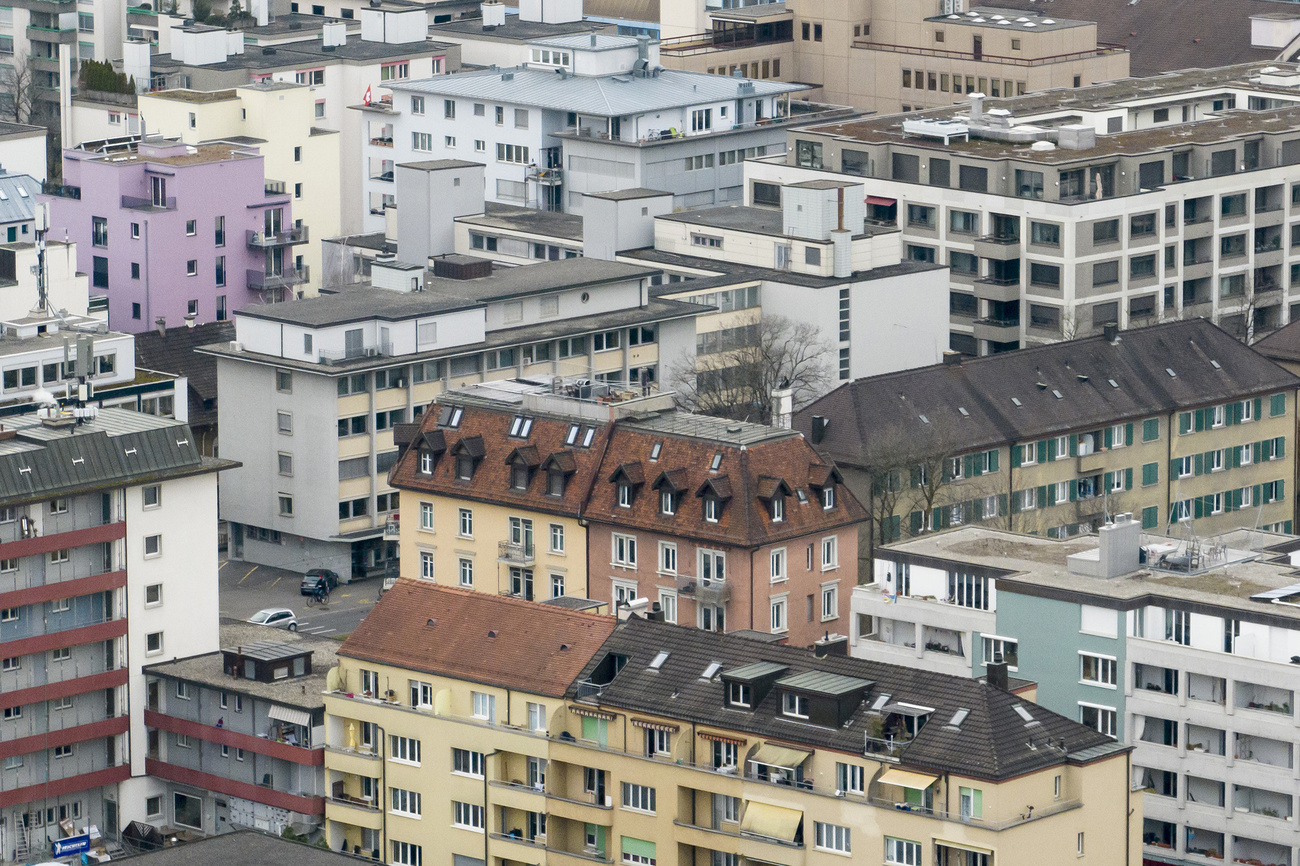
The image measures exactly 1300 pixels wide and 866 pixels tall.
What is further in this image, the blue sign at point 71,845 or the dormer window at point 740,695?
the blue sign at point 71,845

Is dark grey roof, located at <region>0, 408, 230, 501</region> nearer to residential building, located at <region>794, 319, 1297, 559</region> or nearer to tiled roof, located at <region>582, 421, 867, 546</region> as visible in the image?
tiled roof, located at <region>582, 421, 867, 546</region>

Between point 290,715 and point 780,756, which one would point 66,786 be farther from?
point 780,756

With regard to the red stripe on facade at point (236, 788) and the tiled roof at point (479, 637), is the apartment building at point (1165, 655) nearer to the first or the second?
the tiled roof at point (479, 637)

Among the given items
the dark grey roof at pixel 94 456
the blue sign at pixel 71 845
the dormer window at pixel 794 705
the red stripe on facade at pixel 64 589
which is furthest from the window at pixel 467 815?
the dark grey roof at pixel 94 456

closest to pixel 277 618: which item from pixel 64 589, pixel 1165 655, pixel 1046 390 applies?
pixel 64 589

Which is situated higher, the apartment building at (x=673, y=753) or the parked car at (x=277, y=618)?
the apartment building at (x=673, y=753)

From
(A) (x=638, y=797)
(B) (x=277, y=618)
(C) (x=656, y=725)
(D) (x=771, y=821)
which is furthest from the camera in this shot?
(B) (x=277, y=618)

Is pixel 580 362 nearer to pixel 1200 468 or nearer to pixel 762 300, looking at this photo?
pixel 762 300
